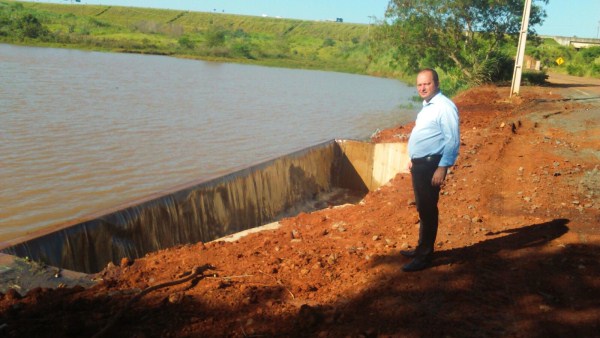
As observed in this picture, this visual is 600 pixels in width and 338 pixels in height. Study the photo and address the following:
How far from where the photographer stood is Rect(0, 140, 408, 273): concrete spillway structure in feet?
19.4

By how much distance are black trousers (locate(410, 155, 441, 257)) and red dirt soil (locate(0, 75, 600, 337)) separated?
35cm

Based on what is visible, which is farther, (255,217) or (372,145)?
(372,145)

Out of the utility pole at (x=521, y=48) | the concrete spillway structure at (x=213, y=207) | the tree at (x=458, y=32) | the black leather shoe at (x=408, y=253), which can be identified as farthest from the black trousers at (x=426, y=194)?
the tree at (x=458, y=32)

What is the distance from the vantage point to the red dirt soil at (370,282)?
3748 mm

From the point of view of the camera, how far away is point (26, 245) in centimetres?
532

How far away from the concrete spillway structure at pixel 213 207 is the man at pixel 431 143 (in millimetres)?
3925

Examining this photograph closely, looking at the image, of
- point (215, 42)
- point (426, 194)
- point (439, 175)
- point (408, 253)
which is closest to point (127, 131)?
point (408, 253)

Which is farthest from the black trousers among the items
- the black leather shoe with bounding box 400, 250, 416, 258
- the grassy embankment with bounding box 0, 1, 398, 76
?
the grassy embankment with bounding box 0, 1, 398, 76

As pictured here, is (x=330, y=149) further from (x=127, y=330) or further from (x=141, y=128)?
(x=127, y=330)

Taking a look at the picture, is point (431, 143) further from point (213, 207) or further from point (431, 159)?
point (213, 207)

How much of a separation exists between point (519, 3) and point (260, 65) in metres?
38.0

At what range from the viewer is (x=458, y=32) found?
24.4m

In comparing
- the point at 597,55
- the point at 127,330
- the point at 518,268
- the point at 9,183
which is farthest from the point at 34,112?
the point at 597,55

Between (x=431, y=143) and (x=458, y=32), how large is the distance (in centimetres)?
2199
